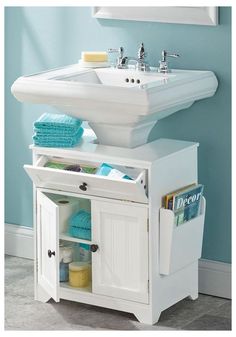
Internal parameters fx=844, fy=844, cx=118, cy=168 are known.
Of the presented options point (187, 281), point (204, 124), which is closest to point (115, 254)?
point (187, 281)

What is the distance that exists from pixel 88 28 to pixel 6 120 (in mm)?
670

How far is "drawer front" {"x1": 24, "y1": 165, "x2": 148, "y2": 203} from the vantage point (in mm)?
3141

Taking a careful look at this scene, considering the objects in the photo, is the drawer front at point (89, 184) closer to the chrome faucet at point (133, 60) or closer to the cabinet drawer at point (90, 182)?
the cabinet drawer at point (90, 182)

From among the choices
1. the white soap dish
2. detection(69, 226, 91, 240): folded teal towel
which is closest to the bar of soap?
the white soap dish

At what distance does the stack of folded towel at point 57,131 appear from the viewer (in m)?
3.34

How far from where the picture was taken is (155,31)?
3.56 metres

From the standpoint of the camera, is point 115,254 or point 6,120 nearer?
point 115,254

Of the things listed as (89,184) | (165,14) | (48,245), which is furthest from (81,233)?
(165,14)

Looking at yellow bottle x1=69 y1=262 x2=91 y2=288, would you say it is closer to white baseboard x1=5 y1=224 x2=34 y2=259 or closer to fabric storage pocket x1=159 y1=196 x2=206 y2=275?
fabric storage pocket x1=159 y1=196 x2=206 y2=275

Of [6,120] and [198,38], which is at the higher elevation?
[198,38]

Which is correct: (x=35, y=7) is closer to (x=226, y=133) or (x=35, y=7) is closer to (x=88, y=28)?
(x=88, y=28)

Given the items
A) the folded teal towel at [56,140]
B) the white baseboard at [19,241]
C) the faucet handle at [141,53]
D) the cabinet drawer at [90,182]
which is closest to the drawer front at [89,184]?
the cabinet drawer at [90,182]
